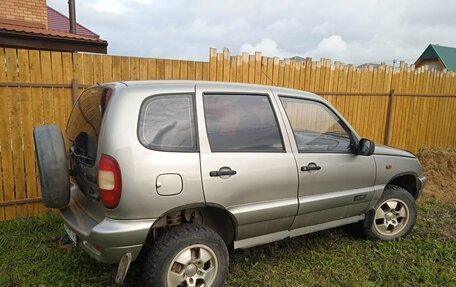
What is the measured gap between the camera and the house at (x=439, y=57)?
29.4 m

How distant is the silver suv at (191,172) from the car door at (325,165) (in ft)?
0.05

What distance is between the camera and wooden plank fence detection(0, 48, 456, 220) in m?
4.21

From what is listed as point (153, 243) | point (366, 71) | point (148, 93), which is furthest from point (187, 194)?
point (366, 71)

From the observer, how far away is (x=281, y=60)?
6023 mm

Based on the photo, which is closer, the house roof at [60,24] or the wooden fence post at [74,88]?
the wooden fence post at [74,88]

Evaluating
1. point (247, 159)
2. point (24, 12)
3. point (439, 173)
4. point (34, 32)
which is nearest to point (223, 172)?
point (247, 159)

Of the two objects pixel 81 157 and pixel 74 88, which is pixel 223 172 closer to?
pixel 81 157

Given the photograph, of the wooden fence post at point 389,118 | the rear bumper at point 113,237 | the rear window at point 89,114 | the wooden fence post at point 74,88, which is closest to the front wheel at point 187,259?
the rear bumper at point 113,237

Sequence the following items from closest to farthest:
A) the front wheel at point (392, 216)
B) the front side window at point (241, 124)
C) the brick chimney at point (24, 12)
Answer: the front side window at point (241, 124), the front wheel at point (392, 216), the brick chimney at point (24, 12)

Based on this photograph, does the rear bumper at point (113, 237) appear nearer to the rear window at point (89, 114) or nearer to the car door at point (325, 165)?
the rear window at point (89, 114)

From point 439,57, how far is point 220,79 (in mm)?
31801

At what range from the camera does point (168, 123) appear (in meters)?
2.50

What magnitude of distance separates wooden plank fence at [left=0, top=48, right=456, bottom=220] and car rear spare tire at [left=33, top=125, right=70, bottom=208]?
2030mm

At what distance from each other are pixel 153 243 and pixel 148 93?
119cm
